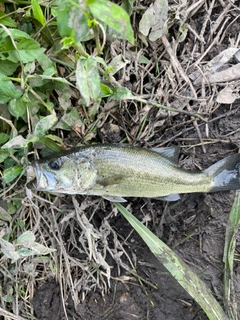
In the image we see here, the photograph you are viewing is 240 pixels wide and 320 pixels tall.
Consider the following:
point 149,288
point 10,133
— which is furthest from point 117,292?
point 10,133

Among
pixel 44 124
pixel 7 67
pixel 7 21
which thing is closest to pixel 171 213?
Result: pixel 44 124

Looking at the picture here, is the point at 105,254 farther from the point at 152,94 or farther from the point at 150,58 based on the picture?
the point at 150,58

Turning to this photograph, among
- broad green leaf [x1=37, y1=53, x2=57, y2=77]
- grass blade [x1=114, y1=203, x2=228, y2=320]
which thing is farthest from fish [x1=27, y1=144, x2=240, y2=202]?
broad green leaf [x1=37, y1=53, x2=57, y2=77]

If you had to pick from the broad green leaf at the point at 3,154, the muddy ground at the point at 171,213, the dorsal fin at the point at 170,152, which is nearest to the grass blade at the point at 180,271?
the muddy ground at the point at 171,213

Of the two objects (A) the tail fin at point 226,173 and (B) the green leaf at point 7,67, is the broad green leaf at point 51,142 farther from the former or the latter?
(A) the tail fin at point 226,173

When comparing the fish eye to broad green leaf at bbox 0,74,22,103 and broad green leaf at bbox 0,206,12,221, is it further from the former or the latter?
broad green leaf at bbox 0,206,12,221

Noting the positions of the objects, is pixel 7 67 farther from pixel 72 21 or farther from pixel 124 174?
pixel 124 174
